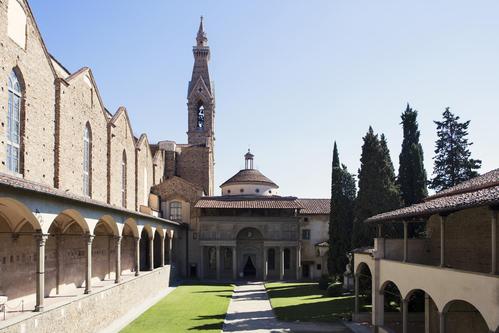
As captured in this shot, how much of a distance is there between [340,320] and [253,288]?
16353 mm

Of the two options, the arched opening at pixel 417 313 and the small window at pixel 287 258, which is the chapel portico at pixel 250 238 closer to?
the small window at pixel 287 258

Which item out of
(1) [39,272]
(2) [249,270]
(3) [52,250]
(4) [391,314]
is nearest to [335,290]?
(4) [391,314]

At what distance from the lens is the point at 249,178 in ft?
182

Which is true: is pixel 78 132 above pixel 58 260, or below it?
above

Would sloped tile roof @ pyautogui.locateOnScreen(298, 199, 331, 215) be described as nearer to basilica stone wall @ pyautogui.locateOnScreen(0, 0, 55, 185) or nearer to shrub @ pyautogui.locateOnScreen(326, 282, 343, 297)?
shrub @ pyautogui.locateOnScreen(326, 282, 343, 297)

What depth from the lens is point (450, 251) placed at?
19859mm

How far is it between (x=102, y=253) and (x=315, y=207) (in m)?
25.2

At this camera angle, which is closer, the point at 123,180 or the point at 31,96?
the point at 31,96

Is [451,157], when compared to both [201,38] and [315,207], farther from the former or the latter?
[201,38]

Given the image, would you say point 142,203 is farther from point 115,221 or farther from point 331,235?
point 115,221

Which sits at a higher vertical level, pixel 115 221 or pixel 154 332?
pixel 115 221

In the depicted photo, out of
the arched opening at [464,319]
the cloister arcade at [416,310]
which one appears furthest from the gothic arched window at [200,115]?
the arched opening at [464,319]

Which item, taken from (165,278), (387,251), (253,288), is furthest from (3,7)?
(253,288)

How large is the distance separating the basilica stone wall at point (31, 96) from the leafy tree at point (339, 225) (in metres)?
22.0
